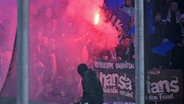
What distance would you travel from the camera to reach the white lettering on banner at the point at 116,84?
7000 mm

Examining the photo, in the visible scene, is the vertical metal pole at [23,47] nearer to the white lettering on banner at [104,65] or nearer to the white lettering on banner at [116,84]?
the white lettering on banner at [116,84]

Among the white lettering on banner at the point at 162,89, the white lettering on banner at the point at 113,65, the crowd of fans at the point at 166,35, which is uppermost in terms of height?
the crowd of fans at the point at 166,35

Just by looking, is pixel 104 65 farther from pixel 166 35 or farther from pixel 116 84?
pixel 166 35

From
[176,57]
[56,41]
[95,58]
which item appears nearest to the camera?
[176,57]

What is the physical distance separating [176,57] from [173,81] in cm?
41

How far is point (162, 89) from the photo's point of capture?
6875 millimetres

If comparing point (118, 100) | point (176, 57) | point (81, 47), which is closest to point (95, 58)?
point (81, 47)

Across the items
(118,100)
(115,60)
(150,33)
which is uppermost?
(150,33)

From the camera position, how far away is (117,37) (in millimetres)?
7156

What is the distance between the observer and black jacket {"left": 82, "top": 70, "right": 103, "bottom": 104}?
647cm

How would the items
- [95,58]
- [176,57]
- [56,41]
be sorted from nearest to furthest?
[176,57] → [95,58] → [56,41]

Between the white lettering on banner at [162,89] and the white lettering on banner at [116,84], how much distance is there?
328 mm

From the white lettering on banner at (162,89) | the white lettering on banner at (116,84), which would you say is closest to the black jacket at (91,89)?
the white lettering on banner at (116,84)

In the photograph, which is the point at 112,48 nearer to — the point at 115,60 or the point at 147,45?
the point at 115,60
